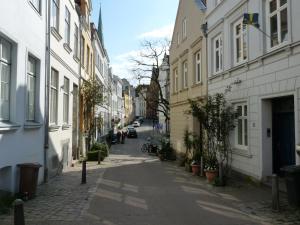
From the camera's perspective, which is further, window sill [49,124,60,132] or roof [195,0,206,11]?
roof [195,0,206,11]

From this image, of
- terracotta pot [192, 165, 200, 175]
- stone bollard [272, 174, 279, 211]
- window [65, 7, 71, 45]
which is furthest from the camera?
window [65, 7, 71, 45]

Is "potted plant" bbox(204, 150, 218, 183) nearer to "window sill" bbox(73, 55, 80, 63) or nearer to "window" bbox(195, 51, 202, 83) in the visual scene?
"window" bbox(195, 51, 202, 83)

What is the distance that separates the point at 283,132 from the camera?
13.2 meters

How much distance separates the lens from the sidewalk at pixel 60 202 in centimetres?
860

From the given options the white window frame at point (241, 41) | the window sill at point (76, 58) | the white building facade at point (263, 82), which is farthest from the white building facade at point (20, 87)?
the window sill at point (76, 58)

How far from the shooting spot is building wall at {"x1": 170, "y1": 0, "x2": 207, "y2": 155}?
21984 mm

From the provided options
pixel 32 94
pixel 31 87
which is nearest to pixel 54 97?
pixel 32 94

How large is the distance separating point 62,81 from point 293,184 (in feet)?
37.5

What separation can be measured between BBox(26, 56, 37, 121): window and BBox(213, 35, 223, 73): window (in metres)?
8.29

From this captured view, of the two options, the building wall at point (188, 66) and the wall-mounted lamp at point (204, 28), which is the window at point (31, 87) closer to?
the building wall at point (188, 66)

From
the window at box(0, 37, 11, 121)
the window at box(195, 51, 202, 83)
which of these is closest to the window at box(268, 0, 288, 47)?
the window at box(0, 37, 11, 121)

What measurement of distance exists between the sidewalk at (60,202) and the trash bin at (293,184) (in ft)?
14.8

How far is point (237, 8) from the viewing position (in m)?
15.8

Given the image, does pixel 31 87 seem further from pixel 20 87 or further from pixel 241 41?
pixel 241 41
